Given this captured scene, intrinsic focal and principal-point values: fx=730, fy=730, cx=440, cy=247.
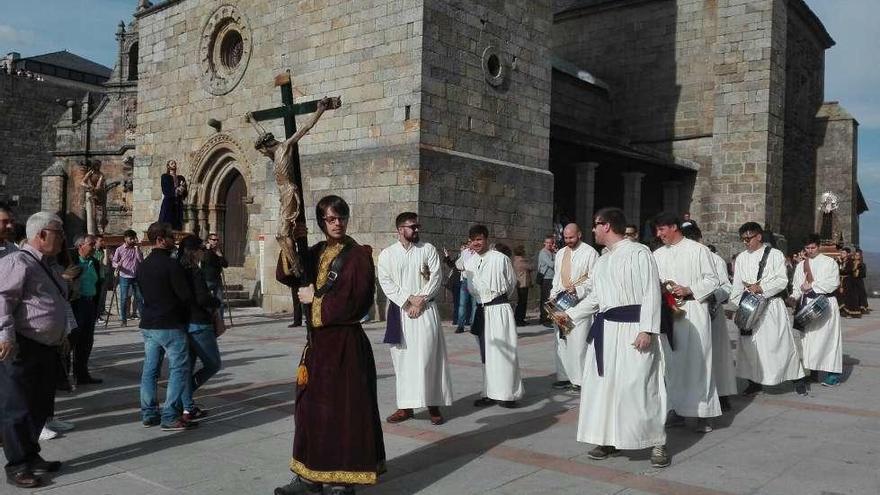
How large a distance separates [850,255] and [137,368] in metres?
15.4

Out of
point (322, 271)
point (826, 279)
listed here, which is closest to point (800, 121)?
point (826, 279)

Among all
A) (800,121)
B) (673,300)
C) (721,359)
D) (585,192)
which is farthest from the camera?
(800,121)

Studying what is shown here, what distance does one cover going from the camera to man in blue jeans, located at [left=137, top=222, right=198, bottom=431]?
18.2ft

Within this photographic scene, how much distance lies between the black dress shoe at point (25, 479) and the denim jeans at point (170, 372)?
4.40 ft

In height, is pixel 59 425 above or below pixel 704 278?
below

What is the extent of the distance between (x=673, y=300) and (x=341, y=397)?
2.78m

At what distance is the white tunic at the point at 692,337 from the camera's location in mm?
5910

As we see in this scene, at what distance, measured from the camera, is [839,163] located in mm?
25703

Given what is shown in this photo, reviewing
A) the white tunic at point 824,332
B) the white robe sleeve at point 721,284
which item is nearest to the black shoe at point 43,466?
the white robe sleeve at point 721,284

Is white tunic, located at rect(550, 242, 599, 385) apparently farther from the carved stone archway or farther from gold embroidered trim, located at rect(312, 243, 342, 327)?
the carved stone archway

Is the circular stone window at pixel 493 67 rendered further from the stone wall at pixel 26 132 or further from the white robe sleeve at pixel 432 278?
the stone wall at pixel 26 132

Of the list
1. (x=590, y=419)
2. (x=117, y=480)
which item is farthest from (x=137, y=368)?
(x=590, y=419)

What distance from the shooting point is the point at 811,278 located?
27.0ft

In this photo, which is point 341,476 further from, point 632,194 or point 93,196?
point 632,194
